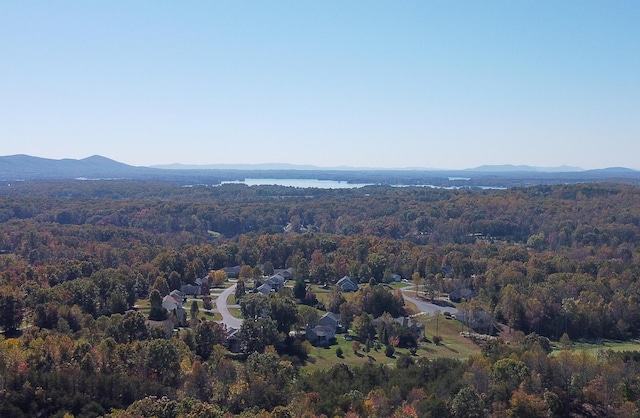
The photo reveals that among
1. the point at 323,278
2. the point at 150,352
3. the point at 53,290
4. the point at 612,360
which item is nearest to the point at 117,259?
the point at 53,290

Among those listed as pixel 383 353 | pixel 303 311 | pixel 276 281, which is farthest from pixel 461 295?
pixel 303 311

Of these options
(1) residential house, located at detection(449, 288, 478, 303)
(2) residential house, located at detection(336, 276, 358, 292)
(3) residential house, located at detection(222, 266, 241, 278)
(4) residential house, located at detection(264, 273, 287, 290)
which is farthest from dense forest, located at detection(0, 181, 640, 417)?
(4) residential house, located at detection(264, 273, 287, 290)

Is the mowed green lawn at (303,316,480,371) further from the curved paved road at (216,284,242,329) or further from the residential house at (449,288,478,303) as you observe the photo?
the residential house at (449,288,478,303)

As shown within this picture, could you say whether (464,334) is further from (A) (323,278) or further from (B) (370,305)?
(A) (323,278)

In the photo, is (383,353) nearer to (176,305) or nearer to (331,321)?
(331,321)

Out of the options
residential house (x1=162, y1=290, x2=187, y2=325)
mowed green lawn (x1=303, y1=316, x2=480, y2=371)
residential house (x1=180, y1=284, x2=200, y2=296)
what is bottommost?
mowed green lawn (x1=303, y1=316, x2=480, y2=371)

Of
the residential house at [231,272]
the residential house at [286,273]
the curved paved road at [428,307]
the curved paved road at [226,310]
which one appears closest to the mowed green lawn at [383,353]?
the curved paved road at [428,307]

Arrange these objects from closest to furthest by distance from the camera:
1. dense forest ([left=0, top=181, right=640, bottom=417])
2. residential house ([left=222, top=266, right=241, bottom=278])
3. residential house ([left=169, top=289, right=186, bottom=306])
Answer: dense forest ([left=0, top=181, right=640, bottom=417]) → residential house ([left=169, top=289, right=186, bottom=306]) → residential house ([left=222, top=266, right=241, bottom=278])
